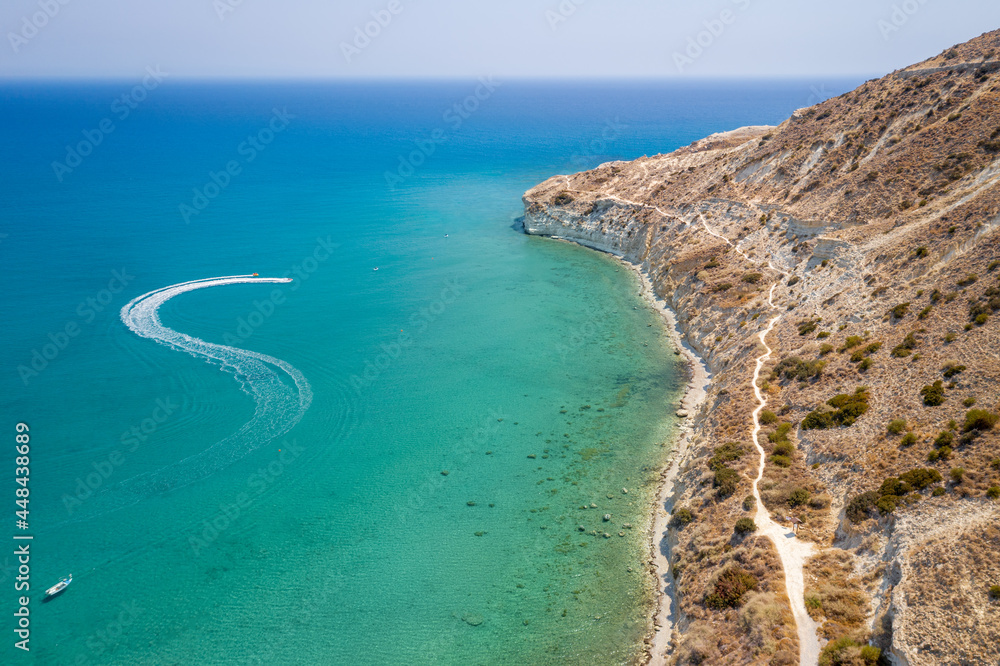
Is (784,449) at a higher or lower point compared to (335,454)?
higher

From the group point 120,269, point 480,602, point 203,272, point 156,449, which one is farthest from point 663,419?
point 120,269

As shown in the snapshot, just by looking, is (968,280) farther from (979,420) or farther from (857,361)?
(979,420)

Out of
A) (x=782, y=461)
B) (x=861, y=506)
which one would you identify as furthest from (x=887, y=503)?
(x=782, y=461)

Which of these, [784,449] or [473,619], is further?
[784,449]

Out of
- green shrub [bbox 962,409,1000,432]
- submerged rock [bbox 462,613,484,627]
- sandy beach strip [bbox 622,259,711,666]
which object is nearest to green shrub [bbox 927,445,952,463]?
green shrub [bbox 962,409,1000,432]

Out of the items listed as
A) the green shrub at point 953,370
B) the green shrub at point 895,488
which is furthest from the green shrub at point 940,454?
the green shrub at point 953,370

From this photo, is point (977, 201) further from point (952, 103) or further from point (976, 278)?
point (952, 103)

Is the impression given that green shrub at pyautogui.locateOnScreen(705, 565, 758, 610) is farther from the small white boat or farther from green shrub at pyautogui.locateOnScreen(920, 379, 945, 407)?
the small white boat
